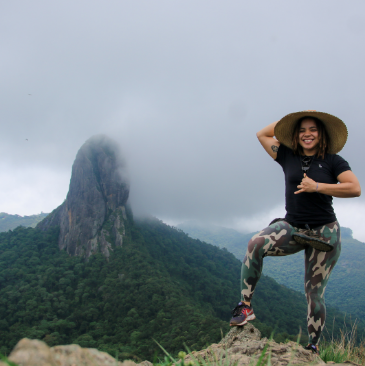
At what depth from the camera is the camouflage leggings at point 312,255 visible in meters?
2.39

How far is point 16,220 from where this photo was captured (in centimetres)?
13638

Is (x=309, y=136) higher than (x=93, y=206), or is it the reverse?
(x=93, y=206)

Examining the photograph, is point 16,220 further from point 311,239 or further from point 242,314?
point 311,239

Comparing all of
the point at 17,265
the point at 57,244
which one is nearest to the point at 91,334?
the point at 17,265

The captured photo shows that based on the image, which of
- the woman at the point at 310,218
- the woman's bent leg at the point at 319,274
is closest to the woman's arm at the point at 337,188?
the woman at the point at 310,218

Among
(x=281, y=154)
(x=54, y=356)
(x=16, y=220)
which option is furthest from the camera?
(x=16, y=220)

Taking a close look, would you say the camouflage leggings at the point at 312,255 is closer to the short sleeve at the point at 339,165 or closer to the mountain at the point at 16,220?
the short sleeve at the point at 339,165

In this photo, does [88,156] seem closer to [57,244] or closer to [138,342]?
[57,244]

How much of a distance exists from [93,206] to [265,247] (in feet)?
213

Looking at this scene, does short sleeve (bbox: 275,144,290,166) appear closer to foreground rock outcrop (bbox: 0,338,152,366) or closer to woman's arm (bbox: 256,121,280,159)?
woman's arm (bbox: 256,121,280,159)

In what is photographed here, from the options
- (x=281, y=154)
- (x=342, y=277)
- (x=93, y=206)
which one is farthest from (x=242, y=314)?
(x=342, y=277)

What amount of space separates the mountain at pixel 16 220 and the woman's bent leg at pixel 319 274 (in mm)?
141233

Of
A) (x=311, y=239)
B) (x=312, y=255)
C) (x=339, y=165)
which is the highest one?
(x=339, y=165)

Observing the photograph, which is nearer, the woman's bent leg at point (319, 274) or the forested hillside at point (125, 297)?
the woman's bent leg at point (319, 274)
